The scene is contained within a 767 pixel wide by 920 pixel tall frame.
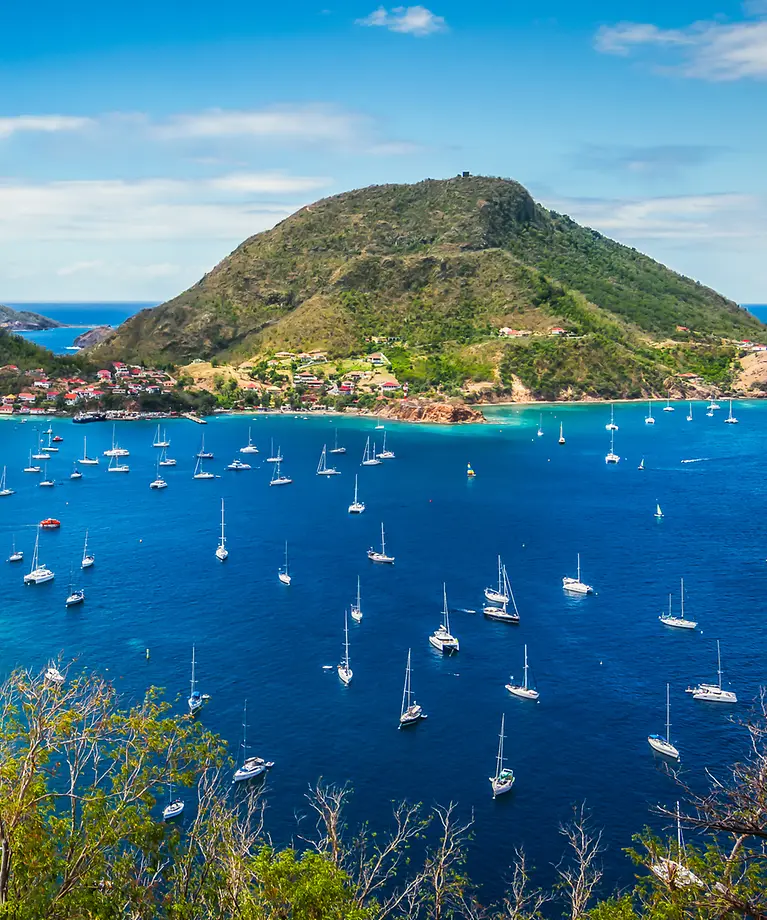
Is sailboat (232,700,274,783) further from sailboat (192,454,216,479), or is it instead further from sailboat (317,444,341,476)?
sailboat (317,444,341,476)

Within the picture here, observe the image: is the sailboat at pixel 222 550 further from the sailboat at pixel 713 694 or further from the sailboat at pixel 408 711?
the sailboat at pixel 713 694

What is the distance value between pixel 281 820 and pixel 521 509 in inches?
3095

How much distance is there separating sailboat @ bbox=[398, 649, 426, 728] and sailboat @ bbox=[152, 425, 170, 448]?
384 ft

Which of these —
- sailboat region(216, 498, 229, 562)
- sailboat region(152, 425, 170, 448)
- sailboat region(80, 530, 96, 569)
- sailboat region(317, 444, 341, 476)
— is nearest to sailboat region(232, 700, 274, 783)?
sailboat region(216, 498, 229, 562)

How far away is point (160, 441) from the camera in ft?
608

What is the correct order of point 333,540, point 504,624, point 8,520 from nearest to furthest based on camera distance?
point 504,624, point 333,540, point 8,520

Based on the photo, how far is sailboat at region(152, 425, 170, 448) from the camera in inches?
6878

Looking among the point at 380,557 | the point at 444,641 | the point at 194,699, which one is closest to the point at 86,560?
the point at 380,557

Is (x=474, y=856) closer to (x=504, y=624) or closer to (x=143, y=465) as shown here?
(x=504, y=624)

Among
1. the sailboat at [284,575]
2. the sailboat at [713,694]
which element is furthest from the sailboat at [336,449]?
the sailboat at [713,694]

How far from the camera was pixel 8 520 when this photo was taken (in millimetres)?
119500

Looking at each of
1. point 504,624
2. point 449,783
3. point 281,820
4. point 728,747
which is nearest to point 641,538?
point 504,624

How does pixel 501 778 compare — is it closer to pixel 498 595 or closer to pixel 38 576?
pixel 498 595

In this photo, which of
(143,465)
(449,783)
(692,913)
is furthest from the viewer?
(143,465)
